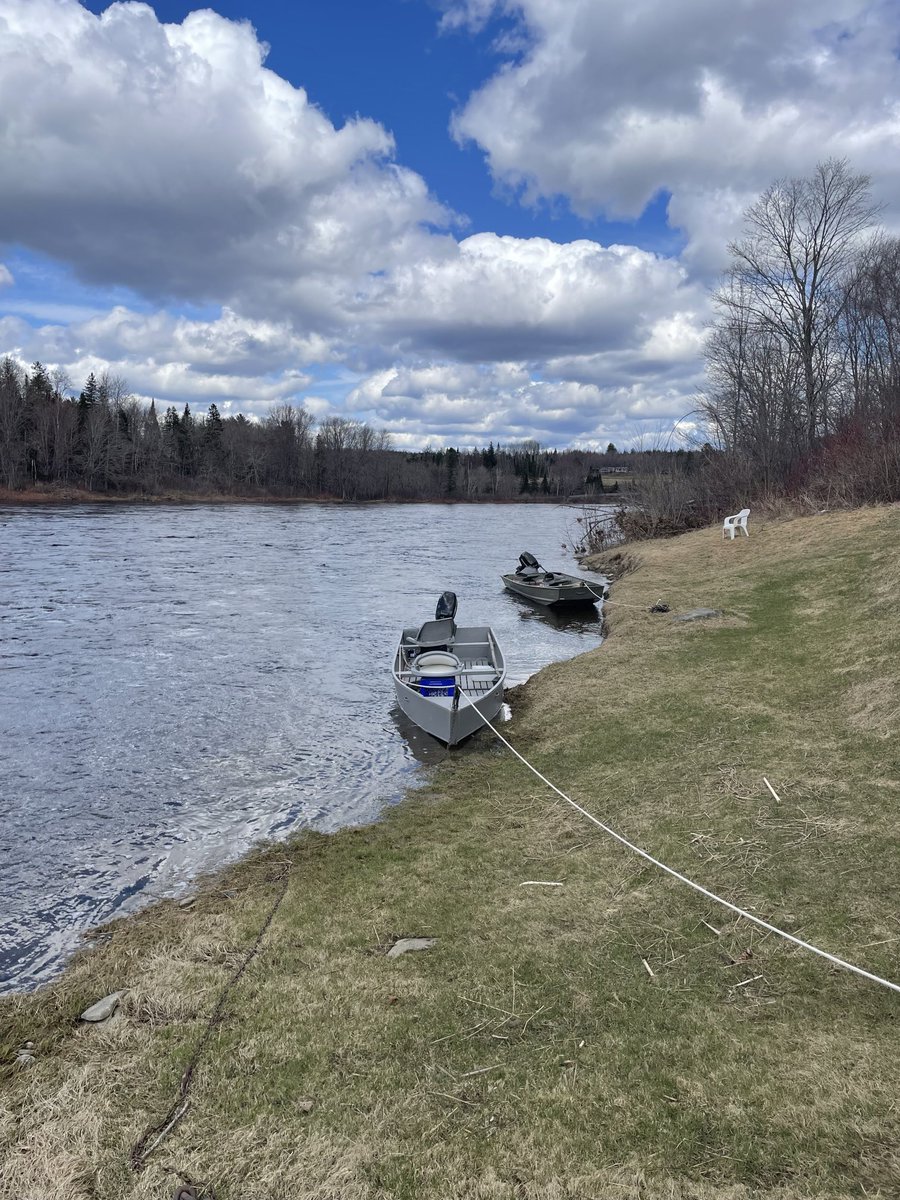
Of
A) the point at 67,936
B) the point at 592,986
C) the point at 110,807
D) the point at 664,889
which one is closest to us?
the point at 592,986

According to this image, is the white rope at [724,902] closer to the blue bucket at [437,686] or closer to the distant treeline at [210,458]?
the blue bucket at [437,686]

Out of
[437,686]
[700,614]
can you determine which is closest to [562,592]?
[700,614]

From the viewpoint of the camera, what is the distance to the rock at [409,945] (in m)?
5.08

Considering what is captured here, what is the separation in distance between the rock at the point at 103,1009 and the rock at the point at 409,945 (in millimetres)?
1790

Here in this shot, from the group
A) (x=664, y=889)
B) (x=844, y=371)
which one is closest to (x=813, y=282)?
(x=844, y=371)

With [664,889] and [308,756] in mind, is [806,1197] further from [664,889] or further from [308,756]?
[308,756]

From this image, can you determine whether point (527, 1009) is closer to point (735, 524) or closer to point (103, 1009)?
point (103, 1009)

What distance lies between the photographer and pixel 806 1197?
9.53 ft

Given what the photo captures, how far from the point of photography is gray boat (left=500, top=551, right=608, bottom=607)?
74.8 ft

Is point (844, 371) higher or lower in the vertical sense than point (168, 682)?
higher

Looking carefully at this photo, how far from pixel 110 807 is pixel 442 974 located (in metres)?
5.73

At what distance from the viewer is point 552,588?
23047mm

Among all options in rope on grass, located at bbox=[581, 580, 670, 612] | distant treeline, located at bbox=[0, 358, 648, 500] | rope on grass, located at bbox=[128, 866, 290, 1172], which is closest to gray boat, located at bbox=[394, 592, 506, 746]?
rope on grass, located at bbox=[581, 580, 670, 612]

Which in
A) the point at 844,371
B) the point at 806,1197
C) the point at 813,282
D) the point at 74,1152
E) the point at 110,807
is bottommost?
the point at 110,807
